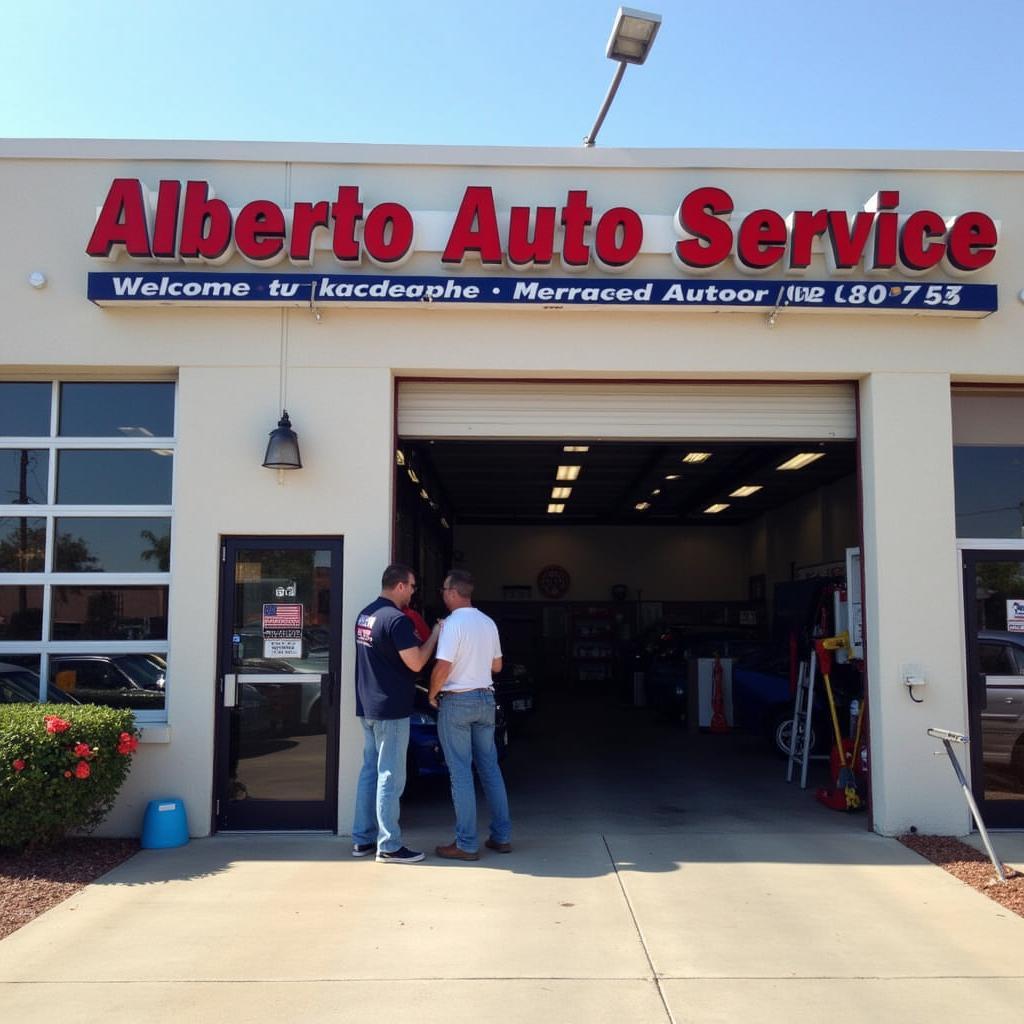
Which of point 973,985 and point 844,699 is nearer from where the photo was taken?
point 973,985

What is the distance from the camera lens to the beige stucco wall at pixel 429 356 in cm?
816

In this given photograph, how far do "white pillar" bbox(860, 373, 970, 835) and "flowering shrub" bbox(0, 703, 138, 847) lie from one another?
5.84m

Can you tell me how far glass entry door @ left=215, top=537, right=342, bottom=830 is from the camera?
8.10 m

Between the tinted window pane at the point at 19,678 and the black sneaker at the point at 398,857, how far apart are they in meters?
3.18

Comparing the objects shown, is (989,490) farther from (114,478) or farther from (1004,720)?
(114,478)

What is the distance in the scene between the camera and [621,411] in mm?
8938

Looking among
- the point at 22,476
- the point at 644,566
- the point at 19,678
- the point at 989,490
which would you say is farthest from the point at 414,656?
the point at 644,566

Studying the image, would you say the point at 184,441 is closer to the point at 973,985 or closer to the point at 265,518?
the point at 265,518

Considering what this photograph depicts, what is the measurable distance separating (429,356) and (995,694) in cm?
533

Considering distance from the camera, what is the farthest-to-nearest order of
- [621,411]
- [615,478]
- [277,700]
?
[615,478] → [621,411] → [277,700]

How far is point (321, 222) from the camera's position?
27.2 feet

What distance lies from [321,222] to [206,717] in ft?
13.1

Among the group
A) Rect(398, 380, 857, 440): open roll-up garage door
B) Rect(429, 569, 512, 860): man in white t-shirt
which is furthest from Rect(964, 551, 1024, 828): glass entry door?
Rect(429, 569, 512, 860): man in white t-shirt

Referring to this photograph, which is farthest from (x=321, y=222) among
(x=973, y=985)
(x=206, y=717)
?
(x=973, y=985)
